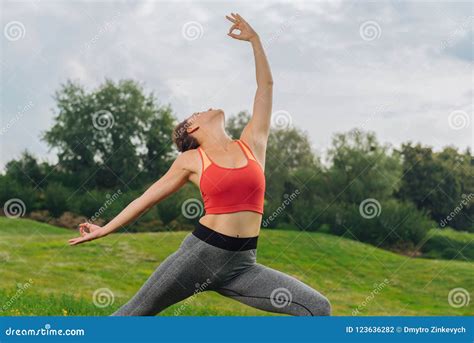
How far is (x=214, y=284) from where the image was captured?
13.8ft

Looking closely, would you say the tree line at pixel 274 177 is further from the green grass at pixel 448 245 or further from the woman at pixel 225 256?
the woman at pixel 225 256

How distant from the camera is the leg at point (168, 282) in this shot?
13.5 ft

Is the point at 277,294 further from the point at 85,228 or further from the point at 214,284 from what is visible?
the point at 85,228

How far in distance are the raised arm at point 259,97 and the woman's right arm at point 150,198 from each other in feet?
1.56

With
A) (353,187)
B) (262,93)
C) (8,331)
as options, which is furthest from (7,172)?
(262,93)

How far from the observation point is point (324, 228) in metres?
17.6

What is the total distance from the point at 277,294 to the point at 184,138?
1267 mm

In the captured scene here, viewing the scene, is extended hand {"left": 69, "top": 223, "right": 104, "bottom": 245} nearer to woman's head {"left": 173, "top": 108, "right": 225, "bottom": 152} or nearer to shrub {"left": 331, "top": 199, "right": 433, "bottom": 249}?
woman's head {"left": 173, "top": 108, "right": 225, "bottom": 152}

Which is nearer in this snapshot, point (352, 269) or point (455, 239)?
point (352, 269)

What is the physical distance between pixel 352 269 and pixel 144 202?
41.6 feet

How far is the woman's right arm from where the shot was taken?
14.0 ft

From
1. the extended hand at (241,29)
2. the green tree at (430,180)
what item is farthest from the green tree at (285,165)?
the extended hand at (241,29)

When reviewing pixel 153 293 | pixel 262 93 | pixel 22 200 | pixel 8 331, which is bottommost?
pixel 22 200

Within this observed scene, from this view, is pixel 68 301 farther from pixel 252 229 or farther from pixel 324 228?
pixel 324 228
